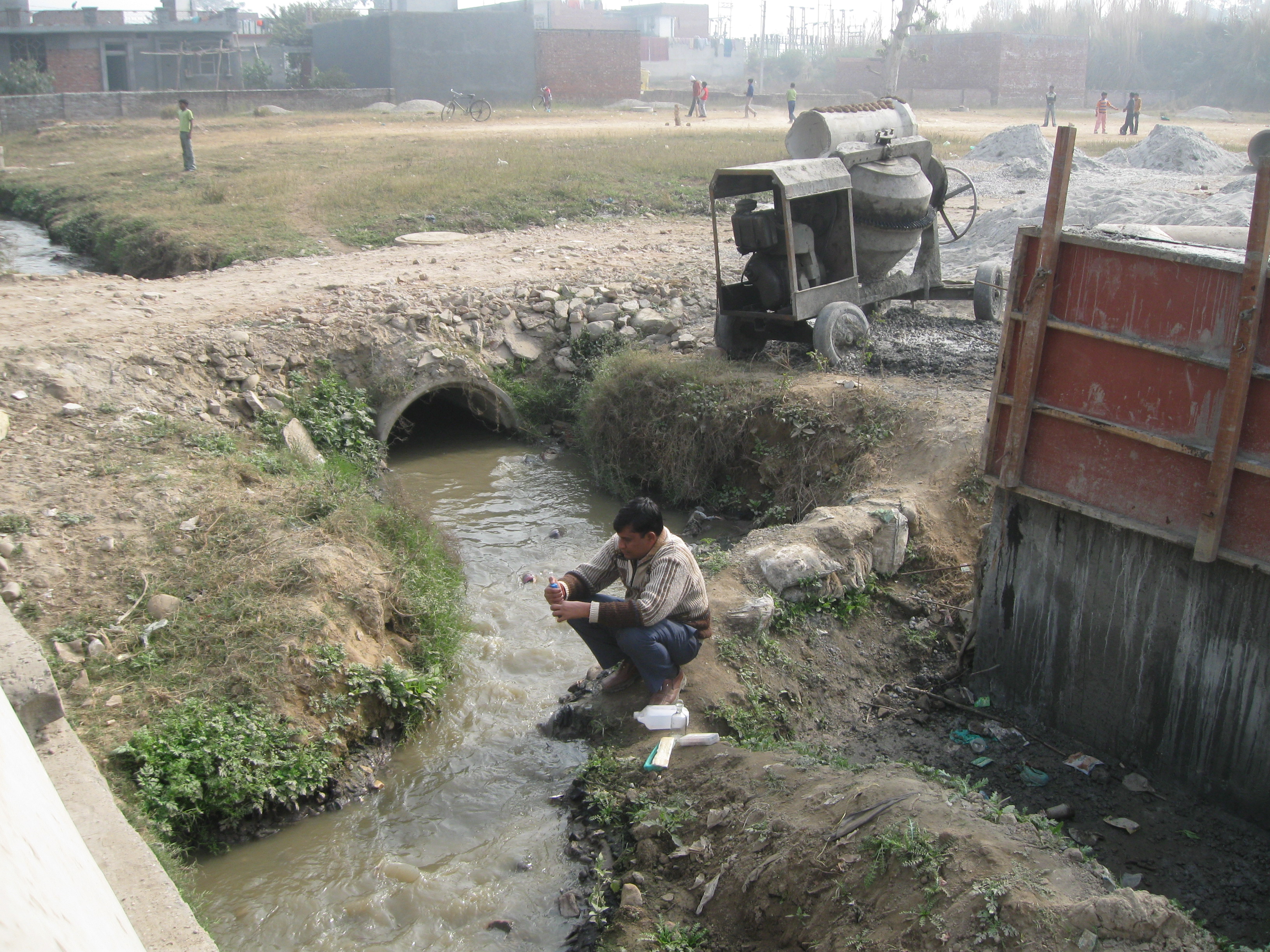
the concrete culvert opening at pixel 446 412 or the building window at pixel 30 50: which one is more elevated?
the building window at pixel 30 50

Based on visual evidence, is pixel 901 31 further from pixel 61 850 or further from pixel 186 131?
pixel 61 850

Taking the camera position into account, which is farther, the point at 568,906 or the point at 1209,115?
the point at 1209,115

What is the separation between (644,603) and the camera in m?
4.52

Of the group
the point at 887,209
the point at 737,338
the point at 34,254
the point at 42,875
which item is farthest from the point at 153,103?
the point at 42,875

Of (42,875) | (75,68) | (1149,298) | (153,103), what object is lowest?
(42,875)

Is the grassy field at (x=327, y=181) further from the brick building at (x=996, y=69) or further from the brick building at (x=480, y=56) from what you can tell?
the brick building at (x=996, y=69)

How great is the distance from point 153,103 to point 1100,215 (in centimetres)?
2718

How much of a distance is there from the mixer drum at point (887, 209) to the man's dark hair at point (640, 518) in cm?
558

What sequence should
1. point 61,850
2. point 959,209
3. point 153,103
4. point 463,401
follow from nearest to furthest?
point 61,850 < point 463,401 < point 959,209 < point 153,103

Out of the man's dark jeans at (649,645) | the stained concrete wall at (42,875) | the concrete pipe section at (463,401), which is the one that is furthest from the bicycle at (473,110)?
the stained concrete wall at (42,875)

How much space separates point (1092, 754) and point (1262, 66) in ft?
164

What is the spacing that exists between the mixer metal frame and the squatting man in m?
4.61

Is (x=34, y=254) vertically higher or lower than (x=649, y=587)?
higher

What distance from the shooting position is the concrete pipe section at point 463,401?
923 centimetres
